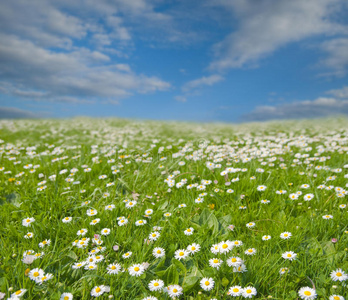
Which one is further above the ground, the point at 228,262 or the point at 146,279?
the point at 228,262

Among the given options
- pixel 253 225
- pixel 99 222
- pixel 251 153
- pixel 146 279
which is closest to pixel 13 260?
pixel 99 222

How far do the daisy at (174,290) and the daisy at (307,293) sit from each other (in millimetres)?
1027

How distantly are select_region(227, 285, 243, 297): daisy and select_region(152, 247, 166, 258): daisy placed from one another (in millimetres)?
757

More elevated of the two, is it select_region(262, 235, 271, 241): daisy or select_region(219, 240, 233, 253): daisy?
select_region(219, 240, 233, 253): daisy

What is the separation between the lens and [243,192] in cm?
410

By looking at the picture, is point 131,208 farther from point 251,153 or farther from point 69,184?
point 251,153

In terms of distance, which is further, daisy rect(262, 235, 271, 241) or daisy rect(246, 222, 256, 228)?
daisy rect(246, 222, 256, 228)

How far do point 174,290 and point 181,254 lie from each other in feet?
1.53

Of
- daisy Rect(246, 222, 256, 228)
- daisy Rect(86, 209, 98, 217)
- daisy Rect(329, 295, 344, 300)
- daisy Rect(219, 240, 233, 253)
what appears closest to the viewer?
daisy Rect(329, 295, 344, 300)

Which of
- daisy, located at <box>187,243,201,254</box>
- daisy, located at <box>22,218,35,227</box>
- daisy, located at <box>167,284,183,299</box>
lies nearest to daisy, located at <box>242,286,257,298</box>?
daisy, located at <box>167,284,183,299</box>

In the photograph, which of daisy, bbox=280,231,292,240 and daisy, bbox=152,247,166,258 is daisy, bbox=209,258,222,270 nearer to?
daisy, bbox=152,247,166,258

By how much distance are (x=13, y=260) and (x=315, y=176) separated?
16.4ft

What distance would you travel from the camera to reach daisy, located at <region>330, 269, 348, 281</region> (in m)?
2.27

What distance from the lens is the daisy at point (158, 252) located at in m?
2.66
